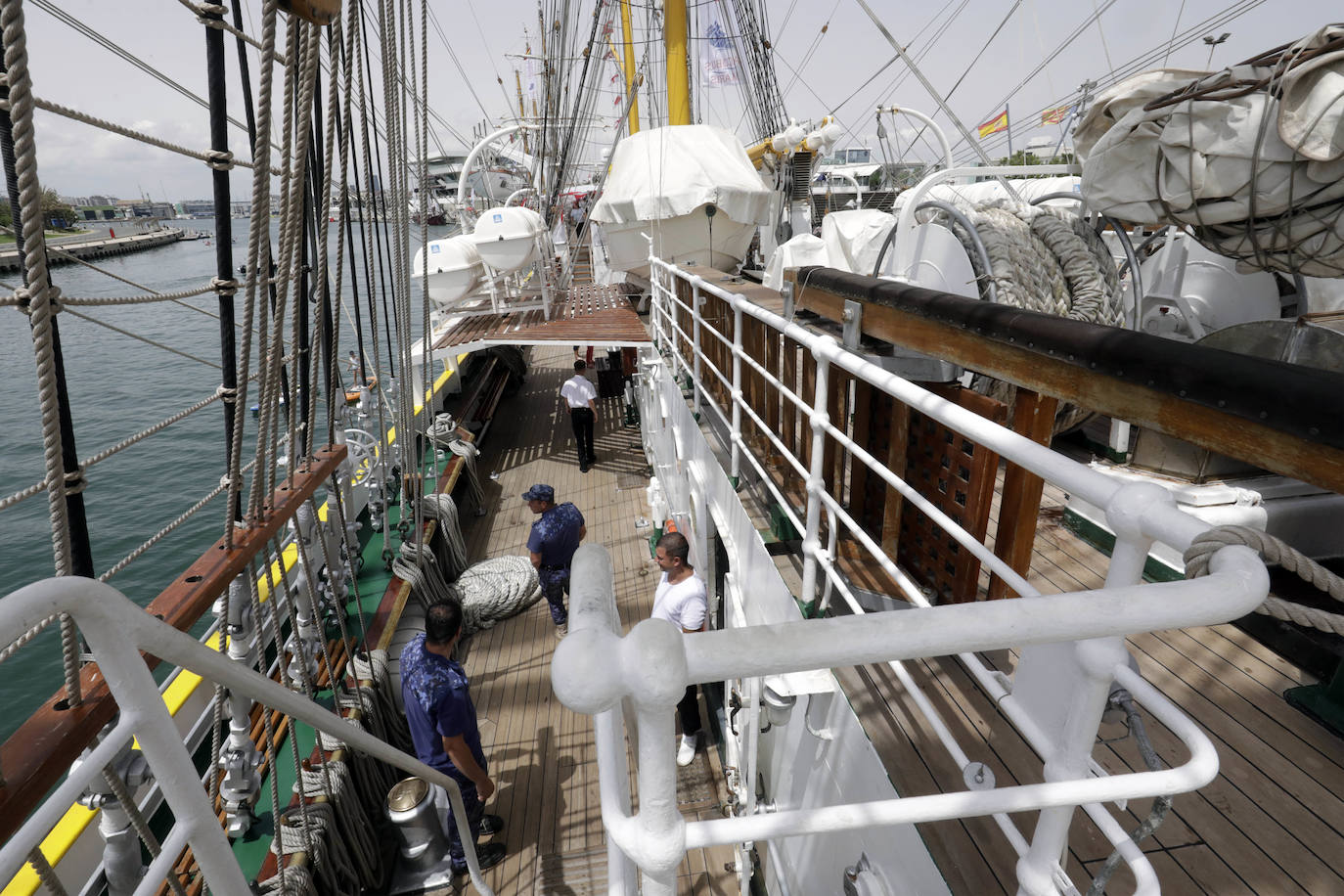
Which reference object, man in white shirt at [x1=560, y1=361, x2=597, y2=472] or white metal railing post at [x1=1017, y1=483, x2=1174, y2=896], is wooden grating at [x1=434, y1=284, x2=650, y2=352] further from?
white metal railing post at [x1=1017, y1=483, x2=1174, y2=896]

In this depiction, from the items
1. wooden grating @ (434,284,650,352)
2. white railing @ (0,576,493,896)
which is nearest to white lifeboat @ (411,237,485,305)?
wooden grating @ (434,284,650,352)

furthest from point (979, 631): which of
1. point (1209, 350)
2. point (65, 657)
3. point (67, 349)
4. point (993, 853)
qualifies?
point (67, 349)

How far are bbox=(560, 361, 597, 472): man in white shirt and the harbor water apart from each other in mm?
3150

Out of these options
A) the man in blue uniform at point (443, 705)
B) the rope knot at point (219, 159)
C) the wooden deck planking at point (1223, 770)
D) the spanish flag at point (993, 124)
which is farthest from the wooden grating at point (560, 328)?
the spanish flag at point (993, 124)

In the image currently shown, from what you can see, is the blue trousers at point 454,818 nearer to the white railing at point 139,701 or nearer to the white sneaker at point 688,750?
the white sneaker at point 688,750

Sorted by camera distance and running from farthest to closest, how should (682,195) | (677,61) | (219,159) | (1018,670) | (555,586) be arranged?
(677,61), (682,195), (555,586), (219,159), (1018,670)

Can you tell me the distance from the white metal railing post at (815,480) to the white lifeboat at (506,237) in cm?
906

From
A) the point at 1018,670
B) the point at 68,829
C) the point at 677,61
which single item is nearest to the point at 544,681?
the point at 68,829

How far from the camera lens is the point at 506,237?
1010 centimetres

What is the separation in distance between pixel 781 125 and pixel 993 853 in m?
18.6

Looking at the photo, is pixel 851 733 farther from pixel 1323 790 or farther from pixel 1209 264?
pixel 1209 264

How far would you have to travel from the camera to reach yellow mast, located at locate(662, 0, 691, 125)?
1076 centimetres

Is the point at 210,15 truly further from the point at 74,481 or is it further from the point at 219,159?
the point at 74,481

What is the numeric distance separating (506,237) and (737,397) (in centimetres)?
828
